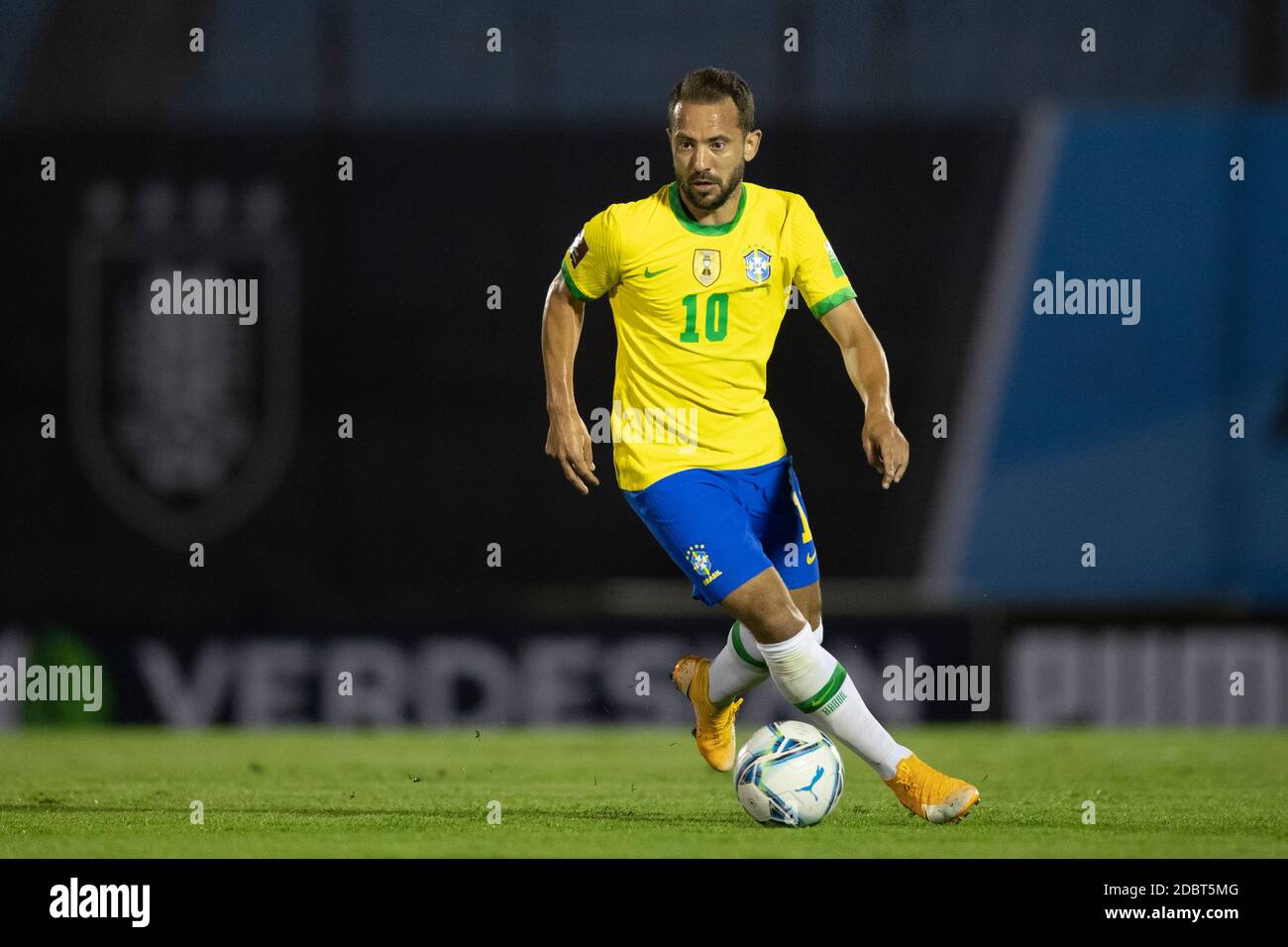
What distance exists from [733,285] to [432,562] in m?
4.08

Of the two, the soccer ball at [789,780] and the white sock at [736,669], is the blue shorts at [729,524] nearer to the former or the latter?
the white sock at [736,669]

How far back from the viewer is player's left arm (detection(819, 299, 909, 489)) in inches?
215

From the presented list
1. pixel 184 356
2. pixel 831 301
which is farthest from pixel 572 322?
pixel 184 356

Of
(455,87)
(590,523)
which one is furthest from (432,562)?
(455,87)

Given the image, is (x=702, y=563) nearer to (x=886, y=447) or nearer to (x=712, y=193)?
(x=886, y=447)

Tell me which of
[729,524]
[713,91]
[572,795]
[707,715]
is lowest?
[572,795]

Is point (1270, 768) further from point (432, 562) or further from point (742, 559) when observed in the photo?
point (432, 562)

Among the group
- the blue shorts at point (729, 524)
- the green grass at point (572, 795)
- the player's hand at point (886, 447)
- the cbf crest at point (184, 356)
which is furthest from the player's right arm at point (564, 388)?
the cbf crest at point (184, 356)

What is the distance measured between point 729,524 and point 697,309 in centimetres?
64

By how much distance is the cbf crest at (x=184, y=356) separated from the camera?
9398 mm

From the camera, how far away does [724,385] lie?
574 centimetres

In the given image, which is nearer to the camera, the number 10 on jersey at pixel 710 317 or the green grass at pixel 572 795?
the green grass at pixel 572 795

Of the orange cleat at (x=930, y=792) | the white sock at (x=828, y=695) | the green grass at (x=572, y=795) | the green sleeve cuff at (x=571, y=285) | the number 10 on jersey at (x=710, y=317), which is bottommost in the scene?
the green grass at (x=572, y=795)

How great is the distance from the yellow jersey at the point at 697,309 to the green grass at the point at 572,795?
1102mm
